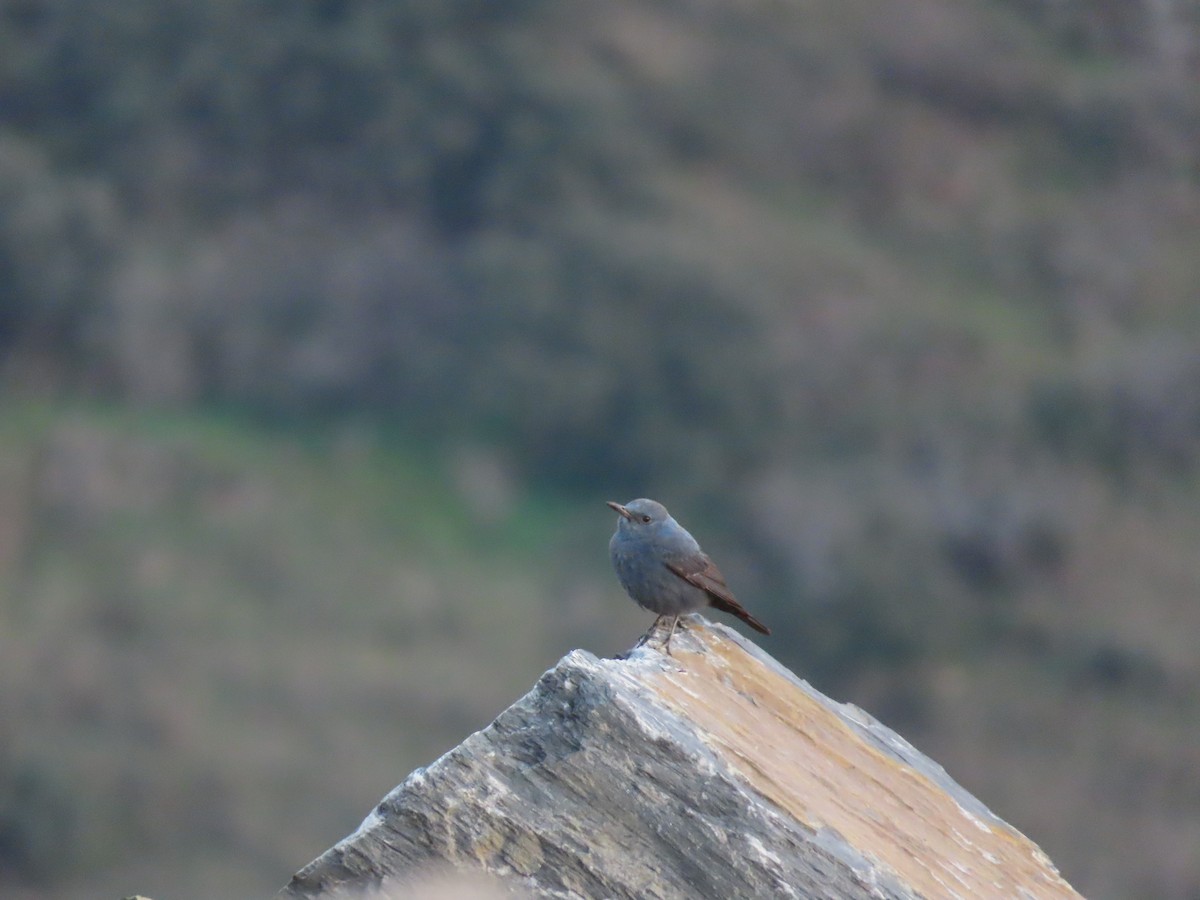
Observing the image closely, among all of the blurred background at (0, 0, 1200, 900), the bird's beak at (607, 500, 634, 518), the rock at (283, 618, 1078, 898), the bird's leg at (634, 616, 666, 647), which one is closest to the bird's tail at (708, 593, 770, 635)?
the bird's leg at (634, 616, 666, 647)

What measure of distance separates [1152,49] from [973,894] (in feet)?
28.5

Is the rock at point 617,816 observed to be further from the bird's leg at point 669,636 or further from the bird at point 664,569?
the bird at point 664,569

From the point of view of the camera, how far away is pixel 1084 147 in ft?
118

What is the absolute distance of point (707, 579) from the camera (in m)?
8.09

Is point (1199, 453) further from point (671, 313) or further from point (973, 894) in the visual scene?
point (973, 894)

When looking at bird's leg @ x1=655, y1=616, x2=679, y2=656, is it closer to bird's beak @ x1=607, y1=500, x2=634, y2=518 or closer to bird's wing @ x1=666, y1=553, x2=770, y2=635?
bird's wing @ x1=666, y1=553, x2=770, y2=635

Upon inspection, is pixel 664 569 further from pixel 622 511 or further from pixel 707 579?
pixel 622 511

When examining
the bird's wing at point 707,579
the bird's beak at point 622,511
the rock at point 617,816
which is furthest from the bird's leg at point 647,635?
the rock at point 617,816

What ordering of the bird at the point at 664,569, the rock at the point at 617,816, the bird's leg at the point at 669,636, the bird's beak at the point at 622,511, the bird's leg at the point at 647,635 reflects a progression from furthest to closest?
the bird's beak at the point at 622,511, the bird at the point at 664,569, the bird's leg at the point at 647,635, the bird's leg at the point at 669,636, the rock at the point at 617,816

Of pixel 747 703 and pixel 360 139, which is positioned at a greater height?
pixel 360 139

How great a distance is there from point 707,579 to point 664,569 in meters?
0.18

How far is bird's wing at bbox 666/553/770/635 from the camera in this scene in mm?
8031

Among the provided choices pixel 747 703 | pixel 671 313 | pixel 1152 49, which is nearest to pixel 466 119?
pixel 671 313

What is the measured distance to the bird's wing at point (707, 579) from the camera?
8031mm
